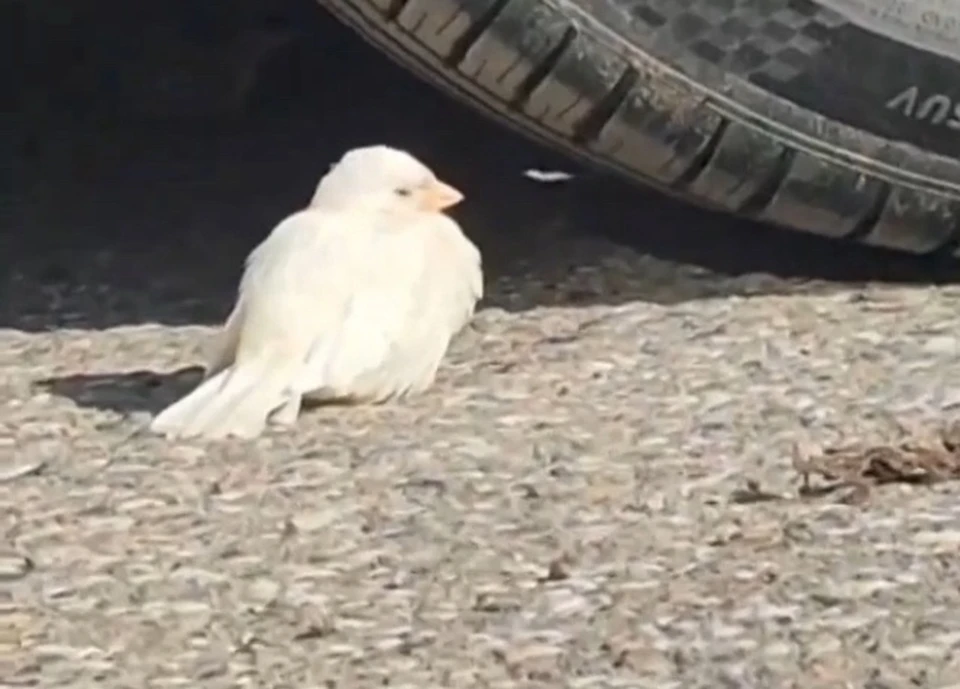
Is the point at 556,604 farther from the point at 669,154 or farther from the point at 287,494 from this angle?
the point at 669,154

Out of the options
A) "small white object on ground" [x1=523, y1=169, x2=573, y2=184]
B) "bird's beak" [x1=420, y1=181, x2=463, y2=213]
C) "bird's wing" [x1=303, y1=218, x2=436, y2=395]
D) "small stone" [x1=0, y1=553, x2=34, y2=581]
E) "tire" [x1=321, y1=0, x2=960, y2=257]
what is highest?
"tire" [x1=321, y1=0, x2=960, y2=257]

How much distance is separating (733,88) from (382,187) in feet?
0.86

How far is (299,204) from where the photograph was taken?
192 cm

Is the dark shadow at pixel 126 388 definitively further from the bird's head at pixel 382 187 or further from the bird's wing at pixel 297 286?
the bird's head at pixel 382 187

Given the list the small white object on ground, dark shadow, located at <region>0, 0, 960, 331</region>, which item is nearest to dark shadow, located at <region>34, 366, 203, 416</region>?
dark shadow, located at <region>0, 0, 960, 331</region>

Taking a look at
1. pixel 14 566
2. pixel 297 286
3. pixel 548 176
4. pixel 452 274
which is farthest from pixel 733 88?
pixel 14 566

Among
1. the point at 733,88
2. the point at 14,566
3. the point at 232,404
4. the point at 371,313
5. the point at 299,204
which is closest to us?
the point at 14,566

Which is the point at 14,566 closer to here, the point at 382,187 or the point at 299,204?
the point at 382,187

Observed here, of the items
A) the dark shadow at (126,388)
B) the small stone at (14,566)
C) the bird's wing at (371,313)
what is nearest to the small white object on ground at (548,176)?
the bird's wing at (371,313)

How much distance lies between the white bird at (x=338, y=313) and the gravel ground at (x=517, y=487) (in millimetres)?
23

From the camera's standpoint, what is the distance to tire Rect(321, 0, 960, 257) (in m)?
1.53

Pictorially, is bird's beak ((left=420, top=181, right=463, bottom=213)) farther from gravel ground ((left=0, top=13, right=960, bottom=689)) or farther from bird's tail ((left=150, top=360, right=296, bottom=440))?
bird's tail ((left=150, top=360, right=296, bottom=440))

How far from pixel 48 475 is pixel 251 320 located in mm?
200

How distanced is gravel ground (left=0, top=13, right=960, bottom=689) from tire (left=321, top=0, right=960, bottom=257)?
8 centimetres
